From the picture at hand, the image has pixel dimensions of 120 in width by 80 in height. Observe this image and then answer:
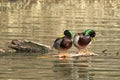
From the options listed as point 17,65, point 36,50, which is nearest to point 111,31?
point 36,50

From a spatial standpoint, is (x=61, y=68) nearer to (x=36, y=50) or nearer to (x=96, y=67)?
(x=96, y=67)

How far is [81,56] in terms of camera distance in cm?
2530

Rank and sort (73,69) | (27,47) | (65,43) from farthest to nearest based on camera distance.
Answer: (27,47) → (65,43) → (73,69)

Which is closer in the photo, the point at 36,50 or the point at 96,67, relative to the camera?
the point at 96,67

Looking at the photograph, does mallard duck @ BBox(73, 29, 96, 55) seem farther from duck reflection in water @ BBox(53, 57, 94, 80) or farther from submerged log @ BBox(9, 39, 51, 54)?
submerged log @ BBox(9, 39, 51, 54)

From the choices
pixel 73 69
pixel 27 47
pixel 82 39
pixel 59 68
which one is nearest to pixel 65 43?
pixel 82 39

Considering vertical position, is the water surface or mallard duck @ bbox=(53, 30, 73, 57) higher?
mallard duck @ bbox=(53, 30, 73, 57)

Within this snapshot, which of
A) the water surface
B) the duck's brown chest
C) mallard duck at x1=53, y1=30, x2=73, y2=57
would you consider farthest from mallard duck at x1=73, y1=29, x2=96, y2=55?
the water surface

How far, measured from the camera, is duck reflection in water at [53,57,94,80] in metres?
19.5

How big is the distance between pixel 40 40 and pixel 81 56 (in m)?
6.91

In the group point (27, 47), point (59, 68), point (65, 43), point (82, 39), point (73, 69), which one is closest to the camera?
point (73, 69)

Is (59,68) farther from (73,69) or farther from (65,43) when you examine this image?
(65,43)

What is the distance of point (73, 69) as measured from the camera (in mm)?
21516

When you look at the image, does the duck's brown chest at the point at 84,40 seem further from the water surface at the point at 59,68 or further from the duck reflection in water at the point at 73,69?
the duck reflection in water at the point at 73,69
